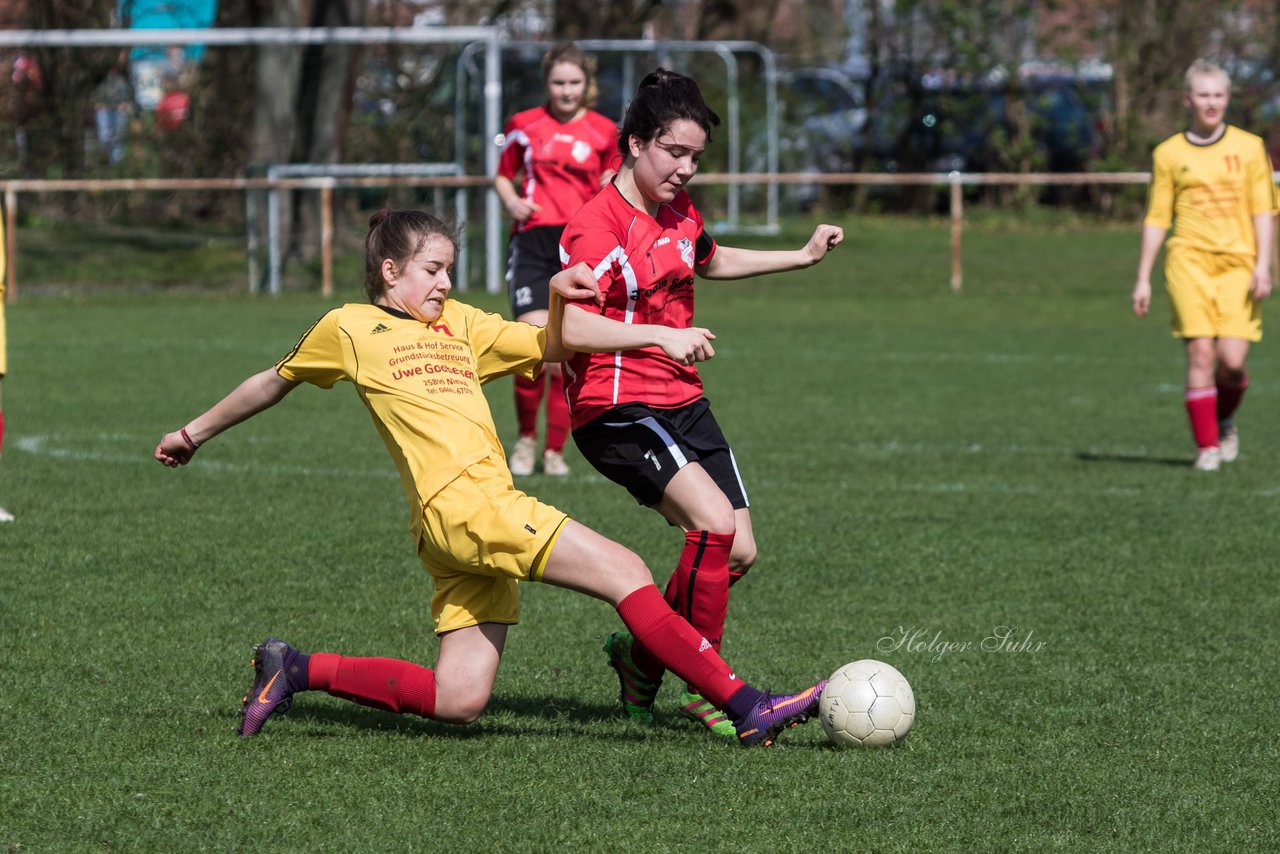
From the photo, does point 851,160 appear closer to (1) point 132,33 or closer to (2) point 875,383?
(1) point 132,33

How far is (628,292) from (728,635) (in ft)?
4.86

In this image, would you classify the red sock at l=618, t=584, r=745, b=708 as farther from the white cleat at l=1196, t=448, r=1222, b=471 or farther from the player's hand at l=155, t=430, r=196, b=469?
the white cleat at l=1196, t=448, r=1222, b=471

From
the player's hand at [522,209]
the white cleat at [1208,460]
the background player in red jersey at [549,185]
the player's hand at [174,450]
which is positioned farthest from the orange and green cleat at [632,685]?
the white cleat at [1208,460]

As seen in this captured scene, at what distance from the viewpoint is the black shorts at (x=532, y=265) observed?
9.08 m

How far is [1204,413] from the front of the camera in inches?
372

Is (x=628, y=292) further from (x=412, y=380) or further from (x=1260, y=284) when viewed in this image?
(x=1260, y=284)

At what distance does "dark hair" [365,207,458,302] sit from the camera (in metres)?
4.49

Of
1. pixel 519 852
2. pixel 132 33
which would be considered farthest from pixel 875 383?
pixel 132 33

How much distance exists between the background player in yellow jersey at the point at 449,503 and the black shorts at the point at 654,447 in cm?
30

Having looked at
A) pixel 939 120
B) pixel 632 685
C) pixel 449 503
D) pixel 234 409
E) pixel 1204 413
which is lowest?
pixel 632 685

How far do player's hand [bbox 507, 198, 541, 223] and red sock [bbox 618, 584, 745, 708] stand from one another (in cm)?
486

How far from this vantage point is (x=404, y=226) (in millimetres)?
4492

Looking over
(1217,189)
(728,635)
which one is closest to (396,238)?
(728,635)

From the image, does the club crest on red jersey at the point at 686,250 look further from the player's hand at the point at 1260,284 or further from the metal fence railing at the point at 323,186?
the metal fence railing at the point at 323,186
